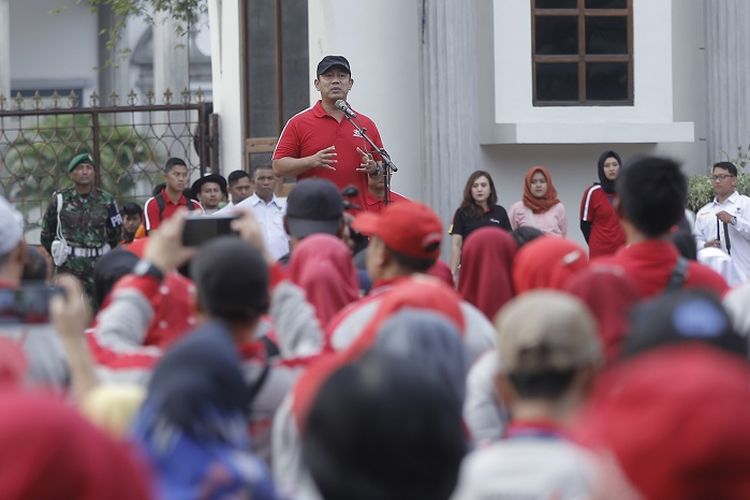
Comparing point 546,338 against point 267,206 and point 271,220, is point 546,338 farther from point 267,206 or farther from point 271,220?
point 267,206

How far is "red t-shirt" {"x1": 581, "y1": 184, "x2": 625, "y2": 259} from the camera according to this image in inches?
512

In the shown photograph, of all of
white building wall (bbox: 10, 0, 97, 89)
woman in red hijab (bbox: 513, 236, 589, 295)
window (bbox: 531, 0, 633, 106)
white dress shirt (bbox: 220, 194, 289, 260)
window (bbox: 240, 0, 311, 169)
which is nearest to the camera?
woman in red hijab (bbox: 513, 236, 589, 295)

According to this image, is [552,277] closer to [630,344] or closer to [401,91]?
[630,344]

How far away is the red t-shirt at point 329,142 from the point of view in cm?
1061

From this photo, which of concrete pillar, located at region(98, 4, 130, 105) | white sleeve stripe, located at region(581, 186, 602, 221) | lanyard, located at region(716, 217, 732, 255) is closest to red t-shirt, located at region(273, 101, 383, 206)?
white sleeve stripe, located at region(581, 186, 602, 221)

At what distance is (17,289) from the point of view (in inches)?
191

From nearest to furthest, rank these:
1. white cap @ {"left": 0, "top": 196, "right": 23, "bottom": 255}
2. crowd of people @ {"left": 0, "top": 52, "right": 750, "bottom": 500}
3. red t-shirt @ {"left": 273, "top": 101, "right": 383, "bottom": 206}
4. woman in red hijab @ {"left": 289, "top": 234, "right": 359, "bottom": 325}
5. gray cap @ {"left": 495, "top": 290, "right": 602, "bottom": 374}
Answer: crowd of people @ {"left": 0, "top": 52, "right": 750, "bottom": 500} → gray cap @ {"left": 495, "top": 290, "right": 602, "bottom": 374} → white cap @ {"left": 0, "top": 196, "right": 23, "bottom": 255} → woman in red hijab @ {"left": 289, "top": 234, "right": 359, "bottom": 325} → red t-shirt @ {"left": 273, "top": 101, "right": 383, "bottom": 206}

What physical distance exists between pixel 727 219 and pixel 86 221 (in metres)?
4.94

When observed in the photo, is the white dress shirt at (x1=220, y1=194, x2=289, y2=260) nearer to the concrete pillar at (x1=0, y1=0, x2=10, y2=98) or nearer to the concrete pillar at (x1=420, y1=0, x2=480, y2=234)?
the concrete pillar at (x1=420, y1=0, x2=480, y2=234)

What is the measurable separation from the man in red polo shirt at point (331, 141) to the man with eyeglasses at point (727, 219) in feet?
11.9

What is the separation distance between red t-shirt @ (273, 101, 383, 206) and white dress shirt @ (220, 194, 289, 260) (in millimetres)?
640

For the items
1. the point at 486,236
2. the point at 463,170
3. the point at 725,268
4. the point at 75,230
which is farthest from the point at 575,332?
the point at 463,170

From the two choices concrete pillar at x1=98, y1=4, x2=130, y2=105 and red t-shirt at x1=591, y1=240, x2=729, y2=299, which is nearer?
red t-shirt at x1=591, y1=240, x2=729, y2=299

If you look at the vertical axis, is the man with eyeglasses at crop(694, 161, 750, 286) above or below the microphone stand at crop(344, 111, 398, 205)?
below
